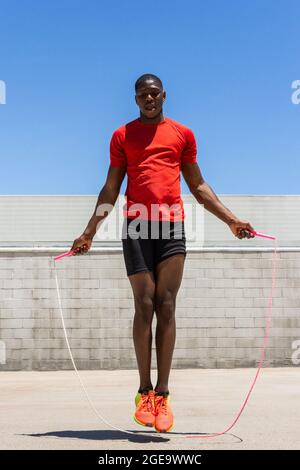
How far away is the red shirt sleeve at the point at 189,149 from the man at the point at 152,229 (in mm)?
75

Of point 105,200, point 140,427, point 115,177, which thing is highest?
point 115,177

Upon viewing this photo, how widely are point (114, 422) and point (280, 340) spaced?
8.10 metres

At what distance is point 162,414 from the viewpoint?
2.91 meters

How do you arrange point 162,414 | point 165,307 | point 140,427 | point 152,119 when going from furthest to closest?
1. point 140,427
2. point 152,119
3. point 165,307
4. point 162,414

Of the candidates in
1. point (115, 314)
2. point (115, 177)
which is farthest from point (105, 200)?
point (115, 314)

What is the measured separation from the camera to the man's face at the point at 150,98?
3086 millimetres

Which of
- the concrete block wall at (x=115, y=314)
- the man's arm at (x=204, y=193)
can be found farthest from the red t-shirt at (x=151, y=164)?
the concrete block wall at (x=115, y=314)

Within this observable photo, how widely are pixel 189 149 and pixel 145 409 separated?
1402mm

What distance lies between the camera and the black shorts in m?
3.04

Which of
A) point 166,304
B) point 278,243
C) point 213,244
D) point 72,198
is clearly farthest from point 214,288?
point 166,304

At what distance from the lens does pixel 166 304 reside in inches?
119

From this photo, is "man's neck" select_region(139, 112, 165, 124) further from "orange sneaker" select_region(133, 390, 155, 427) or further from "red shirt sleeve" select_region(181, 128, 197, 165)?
"orange sneaker" select_region(133, 390, 155, 427)

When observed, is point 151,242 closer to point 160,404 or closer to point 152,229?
point 152,229
